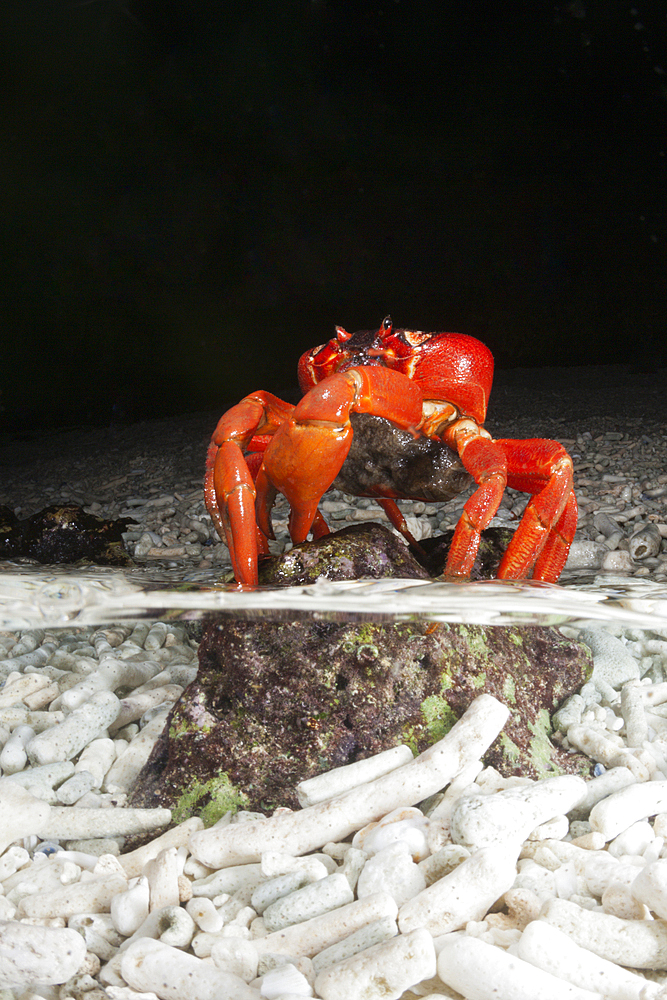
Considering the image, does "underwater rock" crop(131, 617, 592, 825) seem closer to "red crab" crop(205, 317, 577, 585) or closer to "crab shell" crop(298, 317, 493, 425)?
"red crab" crop(205, 317, 577, 585)

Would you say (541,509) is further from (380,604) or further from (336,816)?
(336,816)

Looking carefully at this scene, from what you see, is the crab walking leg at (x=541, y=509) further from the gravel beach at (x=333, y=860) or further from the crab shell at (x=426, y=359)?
the gravel beach at (x=333, y=860)

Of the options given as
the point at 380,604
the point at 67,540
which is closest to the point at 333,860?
the point at 380,604

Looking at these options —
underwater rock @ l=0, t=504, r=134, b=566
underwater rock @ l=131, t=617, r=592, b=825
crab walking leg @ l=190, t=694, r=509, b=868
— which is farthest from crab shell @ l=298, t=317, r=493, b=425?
underwater rock @ l=0, t=504, r=134, b=566

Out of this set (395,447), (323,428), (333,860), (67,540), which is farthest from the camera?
(67,540)

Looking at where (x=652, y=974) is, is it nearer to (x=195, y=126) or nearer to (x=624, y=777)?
(x=624, y=777)

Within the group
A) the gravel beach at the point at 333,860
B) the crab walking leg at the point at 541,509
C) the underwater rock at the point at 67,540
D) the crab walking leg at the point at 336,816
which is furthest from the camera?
the underwater rock at the point at 67,540

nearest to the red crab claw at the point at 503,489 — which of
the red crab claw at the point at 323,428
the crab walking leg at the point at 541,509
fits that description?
the crab walking leg at the point at 541,509

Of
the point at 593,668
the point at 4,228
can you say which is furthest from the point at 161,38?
the point at 593,668
